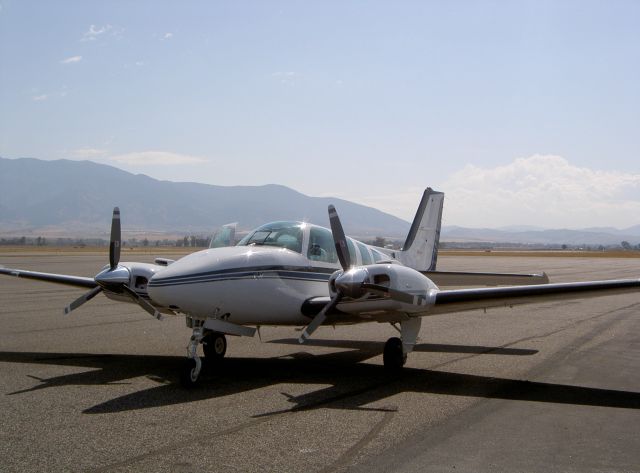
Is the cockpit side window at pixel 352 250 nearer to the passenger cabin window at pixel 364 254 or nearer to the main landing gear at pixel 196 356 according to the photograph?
Result: the passenger cabin window at pixel 364 254

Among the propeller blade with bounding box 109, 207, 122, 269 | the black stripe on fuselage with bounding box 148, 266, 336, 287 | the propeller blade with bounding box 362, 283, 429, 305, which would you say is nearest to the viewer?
the black stripe on fuselage with bounding box 148, 266, 336, 287

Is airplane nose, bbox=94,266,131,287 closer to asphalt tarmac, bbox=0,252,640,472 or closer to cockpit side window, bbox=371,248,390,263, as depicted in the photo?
asphalt tarmac, bbox=0,252,640,472

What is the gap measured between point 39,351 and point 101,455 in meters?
7.49

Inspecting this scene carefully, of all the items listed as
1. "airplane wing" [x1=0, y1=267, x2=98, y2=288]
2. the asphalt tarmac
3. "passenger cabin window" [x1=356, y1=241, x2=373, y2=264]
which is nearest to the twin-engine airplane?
"passenger cabin window" [x1=356, y1=241, x2=373, y2=264]

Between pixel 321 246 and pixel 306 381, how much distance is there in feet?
9.28

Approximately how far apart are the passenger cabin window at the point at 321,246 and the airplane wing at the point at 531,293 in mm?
2490

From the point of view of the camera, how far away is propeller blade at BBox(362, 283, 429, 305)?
10.2 meters

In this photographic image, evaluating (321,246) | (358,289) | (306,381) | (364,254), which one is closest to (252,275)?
(358,289)

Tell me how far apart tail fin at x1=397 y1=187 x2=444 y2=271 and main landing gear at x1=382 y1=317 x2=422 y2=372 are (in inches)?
211

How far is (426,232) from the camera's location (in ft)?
56.0

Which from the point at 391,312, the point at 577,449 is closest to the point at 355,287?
the point at 391,312

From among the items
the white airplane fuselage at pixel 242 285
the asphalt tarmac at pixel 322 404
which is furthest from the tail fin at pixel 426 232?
the white airplane fuselage at pixel 242 285

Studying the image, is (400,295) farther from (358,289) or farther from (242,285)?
(242,285)

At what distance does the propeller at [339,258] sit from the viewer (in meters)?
10.8
